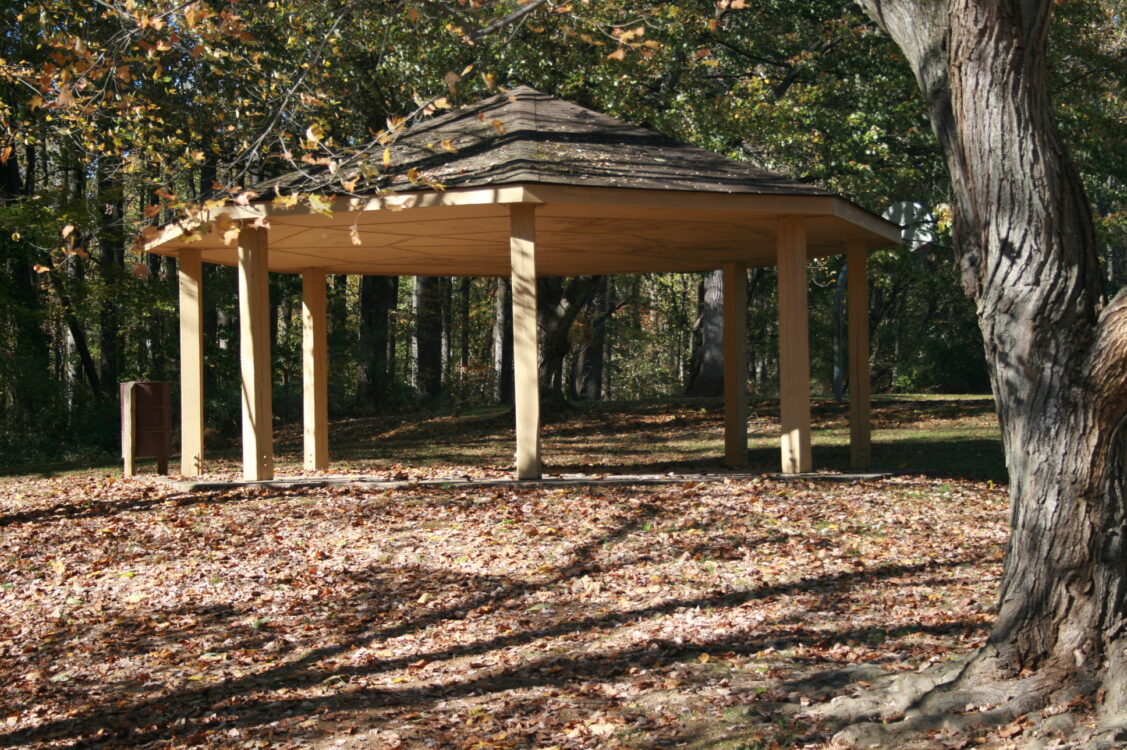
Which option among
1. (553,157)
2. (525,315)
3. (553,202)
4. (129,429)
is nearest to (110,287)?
(129,429)

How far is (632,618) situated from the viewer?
709cm

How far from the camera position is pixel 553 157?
1104cm

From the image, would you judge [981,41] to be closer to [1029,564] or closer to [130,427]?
[1029,564]

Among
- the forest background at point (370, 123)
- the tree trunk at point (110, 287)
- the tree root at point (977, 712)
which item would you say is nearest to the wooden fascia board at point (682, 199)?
the forest background at point (370, 123)

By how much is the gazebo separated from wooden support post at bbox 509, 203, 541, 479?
0.01 metres

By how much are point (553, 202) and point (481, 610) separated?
168 inches

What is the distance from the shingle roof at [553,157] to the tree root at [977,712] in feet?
20.0

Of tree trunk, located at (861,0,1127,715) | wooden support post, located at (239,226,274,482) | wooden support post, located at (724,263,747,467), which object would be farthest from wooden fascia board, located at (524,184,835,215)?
tree trunk, located at (861,0,1127,715)

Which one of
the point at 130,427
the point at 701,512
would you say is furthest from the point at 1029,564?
the point at 130,427

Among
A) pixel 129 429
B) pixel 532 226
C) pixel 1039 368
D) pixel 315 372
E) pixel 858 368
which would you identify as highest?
pixel 532 226

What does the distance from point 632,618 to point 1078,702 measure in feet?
9.35

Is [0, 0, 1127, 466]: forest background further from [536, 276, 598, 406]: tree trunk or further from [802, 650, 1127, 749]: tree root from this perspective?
[802, 650, 1127, 749]: tree root

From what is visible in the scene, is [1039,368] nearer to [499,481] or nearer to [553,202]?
[553,202]

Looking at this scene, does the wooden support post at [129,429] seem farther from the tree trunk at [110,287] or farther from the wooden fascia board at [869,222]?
the tree trunk at [110,287]
